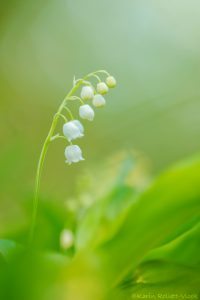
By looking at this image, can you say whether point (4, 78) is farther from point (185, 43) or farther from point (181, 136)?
point (185, 43)

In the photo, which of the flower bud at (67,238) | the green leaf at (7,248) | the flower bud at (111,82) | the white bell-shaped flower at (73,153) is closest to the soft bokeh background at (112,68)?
the flower bud at (67,238)

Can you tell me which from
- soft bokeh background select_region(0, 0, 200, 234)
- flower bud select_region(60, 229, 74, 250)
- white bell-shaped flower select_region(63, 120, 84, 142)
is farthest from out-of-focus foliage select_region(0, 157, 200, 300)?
soft bokeh background select_region(0, 0, 200, 234)

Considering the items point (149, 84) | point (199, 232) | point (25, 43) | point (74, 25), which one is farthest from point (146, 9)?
point (199, 232)

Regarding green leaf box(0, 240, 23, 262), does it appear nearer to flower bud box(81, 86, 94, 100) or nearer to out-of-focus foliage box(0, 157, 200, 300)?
out-of-focus foliage box(0, 157, 200, 300)

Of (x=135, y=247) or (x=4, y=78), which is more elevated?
(x=4, y=78)

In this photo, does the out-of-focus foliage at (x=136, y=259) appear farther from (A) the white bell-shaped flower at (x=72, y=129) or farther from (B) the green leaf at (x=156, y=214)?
(A) the white bell-shaped flower at (x=72, y=129)

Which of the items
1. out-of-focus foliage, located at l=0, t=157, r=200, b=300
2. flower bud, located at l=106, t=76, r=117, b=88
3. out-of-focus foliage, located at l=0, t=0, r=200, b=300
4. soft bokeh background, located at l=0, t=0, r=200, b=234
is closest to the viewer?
out-of-focus foliage, located at l=0, t=157, r=200, b=300
